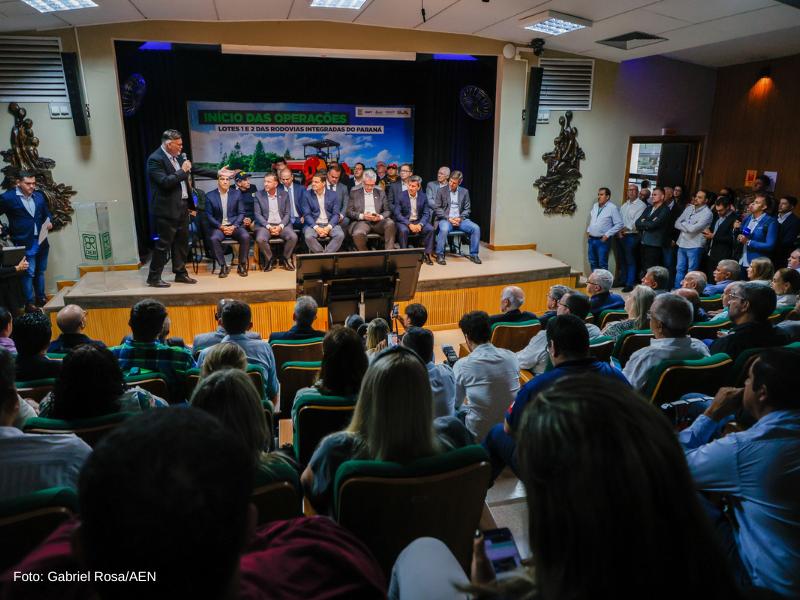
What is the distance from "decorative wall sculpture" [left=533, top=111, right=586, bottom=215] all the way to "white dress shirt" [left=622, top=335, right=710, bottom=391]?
16.2 feet

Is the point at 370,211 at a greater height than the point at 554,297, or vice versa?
the point at 370,211

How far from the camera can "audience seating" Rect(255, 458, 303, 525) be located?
1.36m

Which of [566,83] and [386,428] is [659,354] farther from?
[566,83]

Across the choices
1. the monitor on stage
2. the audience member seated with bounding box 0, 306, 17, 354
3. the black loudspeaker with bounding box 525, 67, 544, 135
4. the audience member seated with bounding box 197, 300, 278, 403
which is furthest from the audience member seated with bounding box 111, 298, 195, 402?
the black loudspeaker with bounding box 525, 67, 544, 135

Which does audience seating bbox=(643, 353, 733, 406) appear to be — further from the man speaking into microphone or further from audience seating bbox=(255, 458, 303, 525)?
the man speaking into microphone

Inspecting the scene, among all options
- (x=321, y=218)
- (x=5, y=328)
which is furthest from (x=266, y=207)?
(x=5, y=328)

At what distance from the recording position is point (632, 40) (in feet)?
19.9

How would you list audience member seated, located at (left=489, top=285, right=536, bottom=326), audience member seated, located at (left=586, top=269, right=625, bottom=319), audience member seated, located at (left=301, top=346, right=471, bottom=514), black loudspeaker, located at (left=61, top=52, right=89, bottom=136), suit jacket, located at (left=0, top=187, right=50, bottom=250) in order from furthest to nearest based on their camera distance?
black loudspeaker, located at (left=61, top=52, right=89, bottom=136) → suit jacket, located at (left=0, top=187, right=50, bottom=250) → audience member seated, located at (left=586, top=269, right=625, bottom=319) → audience member seated, located at (left=489, top=285, right=536, bottom=326) → audience member seated, located at (left=301, top=346, right=471, bottom=514)

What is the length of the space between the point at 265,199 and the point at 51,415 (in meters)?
4.52

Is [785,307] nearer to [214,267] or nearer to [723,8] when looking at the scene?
[723,8]

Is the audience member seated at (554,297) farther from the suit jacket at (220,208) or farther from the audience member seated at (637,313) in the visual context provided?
the suit jacket at (220,208)

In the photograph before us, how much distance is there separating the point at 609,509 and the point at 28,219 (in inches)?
238

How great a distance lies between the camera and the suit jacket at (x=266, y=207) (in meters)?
6.08

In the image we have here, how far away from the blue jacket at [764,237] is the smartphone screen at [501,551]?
6210mm
